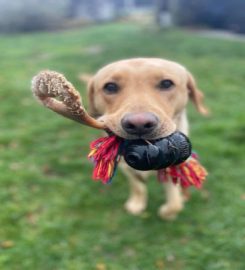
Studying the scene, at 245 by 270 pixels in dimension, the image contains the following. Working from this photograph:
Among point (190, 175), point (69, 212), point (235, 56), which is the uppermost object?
point (235, 56)

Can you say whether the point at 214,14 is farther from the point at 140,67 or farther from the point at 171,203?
the point at 140,67

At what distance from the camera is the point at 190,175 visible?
2.97 m

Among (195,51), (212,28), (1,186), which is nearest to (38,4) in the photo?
(212,28)

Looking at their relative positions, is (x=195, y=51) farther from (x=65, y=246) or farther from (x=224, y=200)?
(x=65, y=246)

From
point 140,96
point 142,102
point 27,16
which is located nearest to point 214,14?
point 27,16

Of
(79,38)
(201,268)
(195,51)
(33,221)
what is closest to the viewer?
(201,268)

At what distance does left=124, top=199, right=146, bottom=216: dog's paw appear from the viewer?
3893 mm

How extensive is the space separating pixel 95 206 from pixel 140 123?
1.81 m

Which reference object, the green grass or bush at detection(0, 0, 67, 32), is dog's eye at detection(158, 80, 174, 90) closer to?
the green grass

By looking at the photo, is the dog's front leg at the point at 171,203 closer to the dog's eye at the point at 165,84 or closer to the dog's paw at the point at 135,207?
the dog's paw at the point at 135,207

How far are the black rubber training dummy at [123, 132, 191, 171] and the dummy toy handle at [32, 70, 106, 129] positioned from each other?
31 cm

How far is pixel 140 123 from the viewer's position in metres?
2.43

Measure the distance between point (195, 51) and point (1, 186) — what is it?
26.8 ft

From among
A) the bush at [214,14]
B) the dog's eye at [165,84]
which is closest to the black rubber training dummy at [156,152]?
the dog's eye at [165,84]
